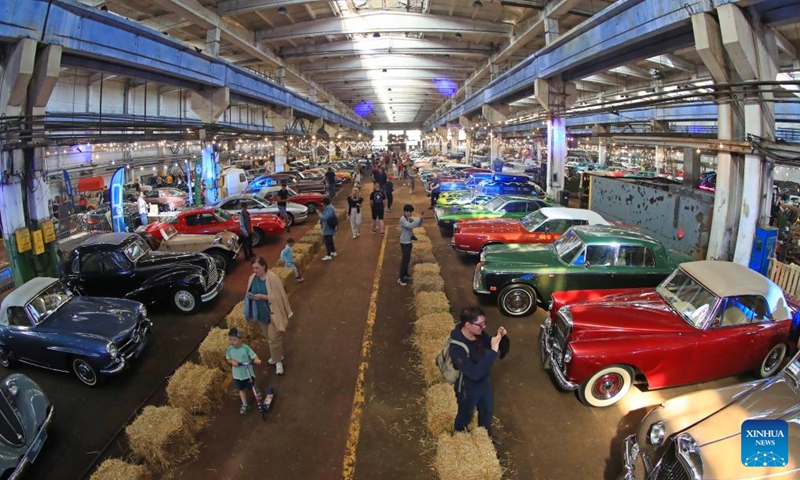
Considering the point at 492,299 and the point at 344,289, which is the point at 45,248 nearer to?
the point at 344,289

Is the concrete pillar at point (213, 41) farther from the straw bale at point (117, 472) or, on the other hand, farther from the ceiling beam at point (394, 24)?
the straw bale at point (117, 472)

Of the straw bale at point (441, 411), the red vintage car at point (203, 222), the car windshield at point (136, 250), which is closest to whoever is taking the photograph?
the straw bale at point (441, 411)

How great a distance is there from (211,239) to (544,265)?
27.9 feet

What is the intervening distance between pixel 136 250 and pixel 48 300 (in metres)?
2.57

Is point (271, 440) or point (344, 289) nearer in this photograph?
point (271, 440)

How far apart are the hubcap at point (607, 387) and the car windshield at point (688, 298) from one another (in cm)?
118

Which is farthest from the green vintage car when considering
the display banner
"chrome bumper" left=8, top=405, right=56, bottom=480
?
the display banner

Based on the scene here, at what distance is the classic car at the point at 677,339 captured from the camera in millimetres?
5164

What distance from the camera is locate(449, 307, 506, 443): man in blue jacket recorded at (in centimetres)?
400

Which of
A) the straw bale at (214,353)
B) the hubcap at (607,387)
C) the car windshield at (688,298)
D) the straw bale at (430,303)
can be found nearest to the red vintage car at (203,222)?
the straw bale at (214,353)

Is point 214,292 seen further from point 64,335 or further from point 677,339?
point 677,339

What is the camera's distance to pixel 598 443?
15.9ft

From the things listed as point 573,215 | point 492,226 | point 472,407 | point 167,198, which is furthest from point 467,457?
point 167,198

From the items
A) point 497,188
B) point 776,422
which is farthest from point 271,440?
point 497,188
